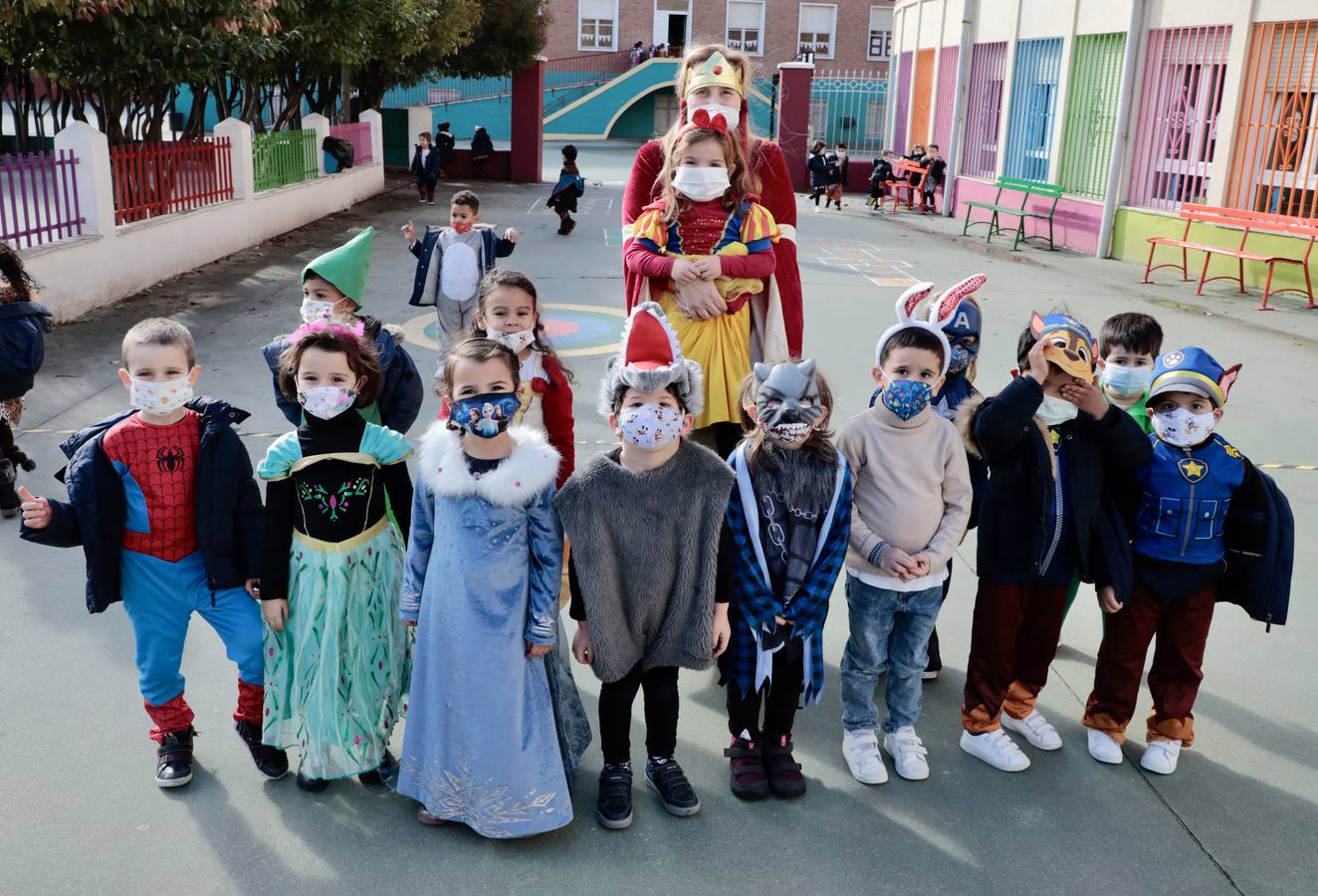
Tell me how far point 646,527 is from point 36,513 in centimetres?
170

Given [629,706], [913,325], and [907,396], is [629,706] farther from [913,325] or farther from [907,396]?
[913,325]

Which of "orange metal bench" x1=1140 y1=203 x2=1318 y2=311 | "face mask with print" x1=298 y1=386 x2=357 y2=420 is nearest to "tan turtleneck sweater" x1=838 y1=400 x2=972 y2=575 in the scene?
"face mask with print" x1=298 y1=386 x2=357 y2=420

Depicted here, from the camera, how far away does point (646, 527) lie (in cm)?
304

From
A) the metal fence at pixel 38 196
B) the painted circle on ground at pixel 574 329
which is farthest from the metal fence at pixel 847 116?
the metal fence at pixel 38 196

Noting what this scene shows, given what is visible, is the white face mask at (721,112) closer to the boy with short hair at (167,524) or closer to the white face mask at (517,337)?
the white face mask at (517,337)

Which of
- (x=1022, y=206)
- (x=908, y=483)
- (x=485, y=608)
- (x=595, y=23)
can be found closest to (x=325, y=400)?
(x=485, y=608)

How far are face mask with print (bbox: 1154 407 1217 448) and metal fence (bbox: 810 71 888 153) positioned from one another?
26.8m

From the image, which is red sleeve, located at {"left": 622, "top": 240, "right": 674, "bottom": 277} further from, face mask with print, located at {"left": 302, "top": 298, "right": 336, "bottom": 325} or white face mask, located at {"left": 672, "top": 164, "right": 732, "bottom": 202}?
face mask with print, located at {"left": 302, "top": 298, "right": 336, "bottom": 325}

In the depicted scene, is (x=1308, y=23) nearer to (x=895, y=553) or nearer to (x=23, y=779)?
(x=895, y=553)

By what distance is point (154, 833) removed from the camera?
308 centimetres

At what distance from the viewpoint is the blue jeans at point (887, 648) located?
11.1 feet

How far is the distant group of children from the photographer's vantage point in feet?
9.82

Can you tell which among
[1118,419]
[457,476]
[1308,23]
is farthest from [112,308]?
[1308,23]

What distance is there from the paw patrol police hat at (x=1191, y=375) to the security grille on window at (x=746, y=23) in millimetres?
46131
